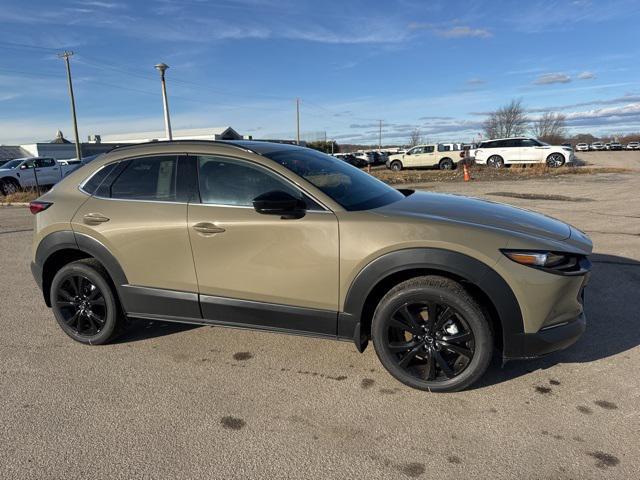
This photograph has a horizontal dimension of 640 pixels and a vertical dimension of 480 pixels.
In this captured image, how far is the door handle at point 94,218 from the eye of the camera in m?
3.72

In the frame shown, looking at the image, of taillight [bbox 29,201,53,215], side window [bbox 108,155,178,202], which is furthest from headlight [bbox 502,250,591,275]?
taillight [bbox 29,201,53,215]

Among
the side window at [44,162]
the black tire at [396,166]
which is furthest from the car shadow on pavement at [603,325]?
the black tire at [396,166]

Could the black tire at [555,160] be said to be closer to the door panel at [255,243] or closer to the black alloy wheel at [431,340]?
the black alloy wheel at [431,340]

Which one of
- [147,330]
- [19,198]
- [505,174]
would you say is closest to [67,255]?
[147,330]

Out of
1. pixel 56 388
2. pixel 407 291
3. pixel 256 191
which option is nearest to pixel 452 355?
pixel 407 291

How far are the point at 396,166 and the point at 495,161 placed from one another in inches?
270

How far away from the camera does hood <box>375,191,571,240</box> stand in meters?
3.15

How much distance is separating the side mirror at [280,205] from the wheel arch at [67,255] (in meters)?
1.41

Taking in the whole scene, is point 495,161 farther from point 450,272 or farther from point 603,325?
point 450,272

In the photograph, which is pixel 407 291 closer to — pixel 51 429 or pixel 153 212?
pixel 153 212

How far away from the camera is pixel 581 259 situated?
307 cm

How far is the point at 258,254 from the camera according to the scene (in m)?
3.28

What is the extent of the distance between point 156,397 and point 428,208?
2.36 meters

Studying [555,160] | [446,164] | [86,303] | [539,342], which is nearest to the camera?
[539,342]
